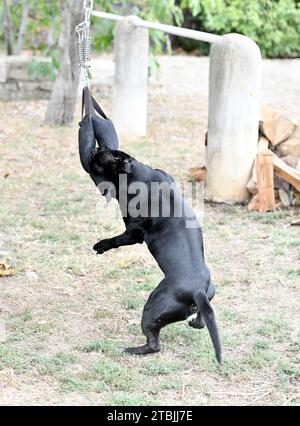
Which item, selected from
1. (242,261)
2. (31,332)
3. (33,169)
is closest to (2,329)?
(31,332)

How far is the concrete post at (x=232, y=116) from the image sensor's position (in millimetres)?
6879

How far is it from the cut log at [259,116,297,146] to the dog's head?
11.5 feet

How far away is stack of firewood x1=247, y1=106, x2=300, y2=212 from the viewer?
6.96m

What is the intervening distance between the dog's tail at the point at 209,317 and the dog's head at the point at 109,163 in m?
0.74

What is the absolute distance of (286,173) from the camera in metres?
6.99

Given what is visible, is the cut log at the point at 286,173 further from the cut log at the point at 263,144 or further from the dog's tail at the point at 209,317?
the dog's tail at the point at 209,317

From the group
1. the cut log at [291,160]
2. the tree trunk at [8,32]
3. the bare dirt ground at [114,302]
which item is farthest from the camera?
the tree trunk at [8,32]

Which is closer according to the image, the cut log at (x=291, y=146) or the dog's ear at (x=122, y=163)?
the dog's ear at (x=122, y=163)

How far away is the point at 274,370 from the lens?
4164 millimetres

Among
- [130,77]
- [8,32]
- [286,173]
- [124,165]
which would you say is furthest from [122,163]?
[8,32]

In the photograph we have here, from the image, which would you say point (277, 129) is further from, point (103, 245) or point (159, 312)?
point (159, 312)

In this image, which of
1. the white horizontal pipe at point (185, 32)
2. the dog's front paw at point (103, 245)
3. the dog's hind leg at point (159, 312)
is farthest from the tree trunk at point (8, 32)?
the dog's hind leg at point (159, 312)

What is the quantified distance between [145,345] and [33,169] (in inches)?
170

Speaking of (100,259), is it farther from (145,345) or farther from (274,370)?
(274,370)
